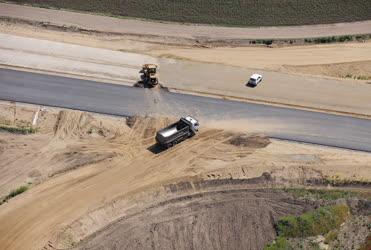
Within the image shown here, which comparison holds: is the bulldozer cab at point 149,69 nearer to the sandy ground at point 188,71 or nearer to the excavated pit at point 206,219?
the sandy ground at point 188,71

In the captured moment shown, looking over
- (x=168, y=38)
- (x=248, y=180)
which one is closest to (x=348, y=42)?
(x=168, y=38)

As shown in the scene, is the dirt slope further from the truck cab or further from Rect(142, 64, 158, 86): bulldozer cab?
Rect(142, 64, 158, 86): bulldozer cab

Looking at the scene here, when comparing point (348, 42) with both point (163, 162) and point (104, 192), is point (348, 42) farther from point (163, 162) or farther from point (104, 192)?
point (104, 192)

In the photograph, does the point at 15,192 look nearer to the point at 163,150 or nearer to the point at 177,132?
the point at 163,150

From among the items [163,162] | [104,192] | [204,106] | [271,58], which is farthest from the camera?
[271,58]

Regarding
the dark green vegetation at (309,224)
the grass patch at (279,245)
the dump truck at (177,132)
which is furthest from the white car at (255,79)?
the grass patch at (279,245)

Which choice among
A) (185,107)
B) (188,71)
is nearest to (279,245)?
(185,107)
